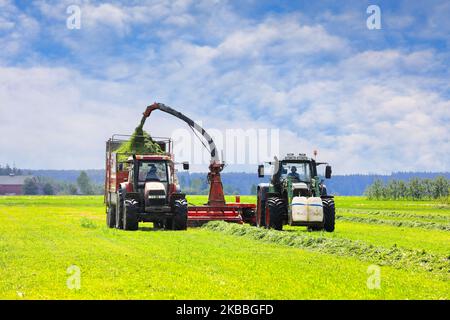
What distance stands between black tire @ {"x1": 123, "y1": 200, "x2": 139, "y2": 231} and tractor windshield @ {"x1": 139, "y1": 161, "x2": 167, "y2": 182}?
1436 millimetres

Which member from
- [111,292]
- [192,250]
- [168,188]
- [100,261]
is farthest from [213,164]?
[111,292]

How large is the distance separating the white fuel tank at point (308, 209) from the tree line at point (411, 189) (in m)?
71.9

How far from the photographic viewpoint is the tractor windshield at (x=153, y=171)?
28797 millimetres

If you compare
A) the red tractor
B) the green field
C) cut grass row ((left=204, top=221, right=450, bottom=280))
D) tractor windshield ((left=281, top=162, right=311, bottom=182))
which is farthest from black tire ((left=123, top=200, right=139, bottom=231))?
tractor windshield ((left=281, top=162, right=311, bottom=182))

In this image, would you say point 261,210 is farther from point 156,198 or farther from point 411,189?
Answer: point 411,189

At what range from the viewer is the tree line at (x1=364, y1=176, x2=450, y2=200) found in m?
95.7

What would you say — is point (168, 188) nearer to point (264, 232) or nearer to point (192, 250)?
point (264, 232)

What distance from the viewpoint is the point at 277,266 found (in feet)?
52.5

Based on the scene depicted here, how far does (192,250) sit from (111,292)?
735 centimetres

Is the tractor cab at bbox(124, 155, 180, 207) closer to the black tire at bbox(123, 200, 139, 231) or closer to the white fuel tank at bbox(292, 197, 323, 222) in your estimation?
the black tire at bbox(123, 200, 139, 231)

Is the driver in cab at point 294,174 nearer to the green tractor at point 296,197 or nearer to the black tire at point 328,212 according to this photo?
the green tractor at point 296,197

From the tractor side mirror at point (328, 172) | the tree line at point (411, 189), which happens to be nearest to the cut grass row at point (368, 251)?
the tractor side mirror at point (328, 172)
